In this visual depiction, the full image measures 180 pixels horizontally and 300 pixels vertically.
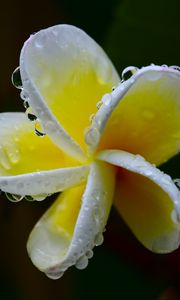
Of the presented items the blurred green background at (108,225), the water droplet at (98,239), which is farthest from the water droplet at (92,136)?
the blurred green background at (108,225)

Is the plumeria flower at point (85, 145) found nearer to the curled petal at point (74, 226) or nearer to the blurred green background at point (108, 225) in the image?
the curled petal at point (74, 226)

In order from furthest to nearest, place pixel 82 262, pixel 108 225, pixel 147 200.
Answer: pixel 108 225
pixel 147 200
pixel 82 262

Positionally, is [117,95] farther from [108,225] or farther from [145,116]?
[108,225]

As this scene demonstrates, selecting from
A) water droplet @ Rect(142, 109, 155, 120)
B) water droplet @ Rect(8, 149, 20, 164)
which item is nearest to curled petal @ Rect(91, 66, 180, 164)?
water droplet @ Rect(142, 109, 155, 120)

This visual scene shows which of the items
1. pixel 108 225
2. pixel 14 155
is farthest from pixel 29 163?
pixel 108 225

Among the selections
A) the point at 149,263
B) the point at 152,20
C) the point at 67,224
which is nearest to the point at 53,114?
the point at 67,224

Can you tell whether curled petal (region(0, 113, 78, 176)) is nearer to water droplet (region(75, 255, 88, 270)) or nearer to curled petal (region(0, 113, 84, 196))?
curled petal (region(0, 113, 84, 196))

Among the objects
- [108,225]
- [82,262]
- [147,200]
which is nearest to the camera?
[82,262]
